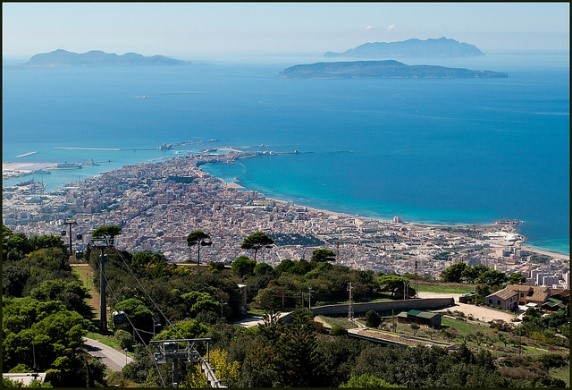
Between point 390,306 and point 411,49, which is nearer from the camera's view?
point 390,306

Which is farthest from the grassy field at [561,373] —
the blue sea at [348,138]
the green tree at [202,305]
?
the blue sea at [348,138]

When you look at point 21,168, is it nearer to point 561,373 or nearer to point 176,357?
point 561,373

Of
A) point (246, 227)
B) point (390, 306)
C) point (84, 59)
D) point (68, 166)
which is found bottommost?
point (246, 227)

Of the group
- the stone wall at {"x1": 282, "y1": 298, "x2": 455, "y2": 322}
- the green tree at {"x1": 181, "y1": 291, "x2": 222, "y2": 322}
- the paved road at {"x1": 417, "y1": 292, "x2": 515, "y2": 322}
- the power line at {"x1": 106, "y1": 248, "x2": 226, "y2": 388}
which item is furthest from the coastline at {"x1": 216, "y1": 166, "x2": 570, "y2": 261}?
the power line at {"x1": 106, "y1": 248, "x2": 226, "y2": 388}

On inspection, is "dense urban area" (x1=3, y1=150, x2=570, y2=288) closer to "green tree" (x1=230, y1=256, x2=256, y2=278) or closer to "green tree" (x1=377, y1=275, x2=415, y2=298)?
"green tree" (x1=377, y1=275, x2=415, y2=298)

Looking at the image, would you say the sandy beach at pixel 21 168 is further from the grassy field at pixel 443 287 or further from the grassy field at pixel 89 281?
the grassy field at pixel 443 287

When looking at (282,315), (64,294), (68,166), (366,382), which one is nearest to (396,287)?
(282,315)
